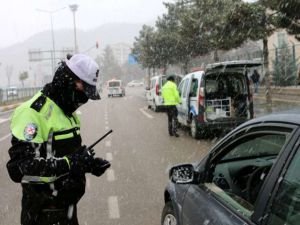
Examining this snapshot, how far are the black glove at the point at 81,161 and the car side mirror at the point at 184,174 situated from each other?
0.84 m

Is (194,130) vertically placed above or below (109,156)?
above

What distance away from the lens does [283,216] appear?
2.35m

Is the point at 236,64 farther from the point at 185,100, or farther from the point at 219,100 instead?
the point at 185,100

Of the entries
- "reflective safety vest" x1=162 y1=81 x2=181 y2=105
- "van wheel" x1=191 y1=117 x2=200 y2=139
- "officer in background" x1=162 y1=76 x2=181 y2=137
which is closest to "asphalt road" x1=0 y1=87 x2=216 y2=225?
"van wheel" x1=191 y1=117 x2=200 y2=139

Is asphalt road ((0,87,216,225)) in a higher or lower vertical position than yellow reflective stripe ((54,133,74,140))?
lower

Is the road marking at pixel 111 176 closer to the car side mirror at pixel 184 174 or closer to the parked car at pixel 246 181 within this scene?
the parked car at pixel 246 181

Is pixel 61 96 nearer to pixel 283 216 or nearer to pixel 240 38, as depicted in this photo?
pixel 283 216

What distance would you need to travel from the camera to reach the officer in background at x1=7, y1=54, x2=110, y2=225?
282 cm

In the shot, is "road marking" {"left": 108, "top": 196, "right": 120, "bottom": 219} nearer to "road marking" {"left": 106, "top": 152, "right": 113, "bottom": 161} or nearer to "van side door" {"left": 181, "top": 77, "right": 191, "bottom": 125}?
"road marking" {"left": 106, "top": 152, "right": 113, "bottom": 161}

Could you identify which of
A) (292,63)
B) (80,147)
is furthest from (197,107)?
(292,63)

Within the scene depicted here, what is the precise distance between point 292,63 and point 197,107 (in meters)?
13.6

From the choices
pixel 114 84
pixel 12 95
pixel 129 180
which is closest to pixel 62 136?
pixel 129 180

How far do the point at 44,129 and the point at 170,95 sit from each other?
37.0 ft

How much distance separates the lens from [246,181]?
→ 3664 millimetres
